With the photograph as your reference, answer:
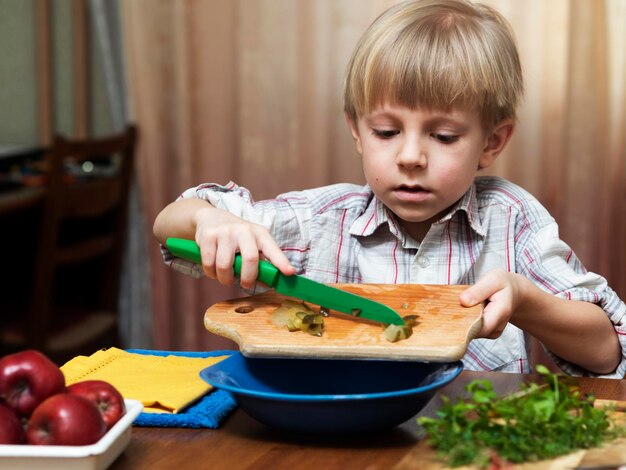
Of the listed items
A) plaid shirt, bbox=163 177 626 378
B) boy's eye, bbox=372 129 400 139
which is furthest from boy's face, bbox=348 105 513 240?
plaid shirt, bbox=163 177 626 378

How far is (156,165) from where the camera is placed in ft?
10.0

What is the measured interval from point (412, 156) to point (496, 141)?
0.23 metres

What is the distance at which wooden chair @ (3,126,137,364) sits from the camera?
2.51 m

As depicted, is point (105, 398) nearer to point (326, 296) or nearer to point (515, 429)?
point (326, 296)

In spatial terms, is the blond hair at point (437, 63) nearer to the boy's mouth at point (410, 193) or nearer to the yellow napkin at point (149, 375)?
the boy's mouth at point (410, 193)

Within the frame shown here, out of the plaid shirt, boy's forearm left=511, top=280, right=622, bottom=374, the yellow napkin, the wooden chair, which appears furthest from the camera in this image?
the wooden chair

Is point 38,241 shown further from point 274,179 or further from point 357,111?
point 357,111

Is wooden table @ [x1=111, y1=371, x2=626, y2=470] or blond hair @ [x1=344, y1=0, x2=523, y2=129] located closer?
wooden table @ [x1=111, y1=371, x2=626, y2=470]

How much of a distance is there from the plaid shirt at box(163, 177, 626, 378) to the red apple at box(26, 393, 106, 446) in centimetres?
53

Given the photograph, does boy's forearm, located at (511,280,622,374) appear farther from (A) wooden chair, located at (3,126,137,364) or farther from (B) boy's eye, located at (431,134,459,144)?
(A) wooden chair, located at (3,126,137,364)

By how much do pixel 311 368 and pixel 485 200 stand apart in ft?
1.88

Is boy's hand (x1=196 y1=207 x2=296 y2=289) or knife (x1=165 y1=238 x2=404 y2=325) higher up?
boy's hand (x1=196 y1=207 x2=296 y2=289)

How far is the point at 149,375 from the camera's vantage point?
107cm

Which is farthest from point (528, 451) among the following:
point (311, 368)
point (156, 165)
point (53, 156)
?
point (156, 165)
